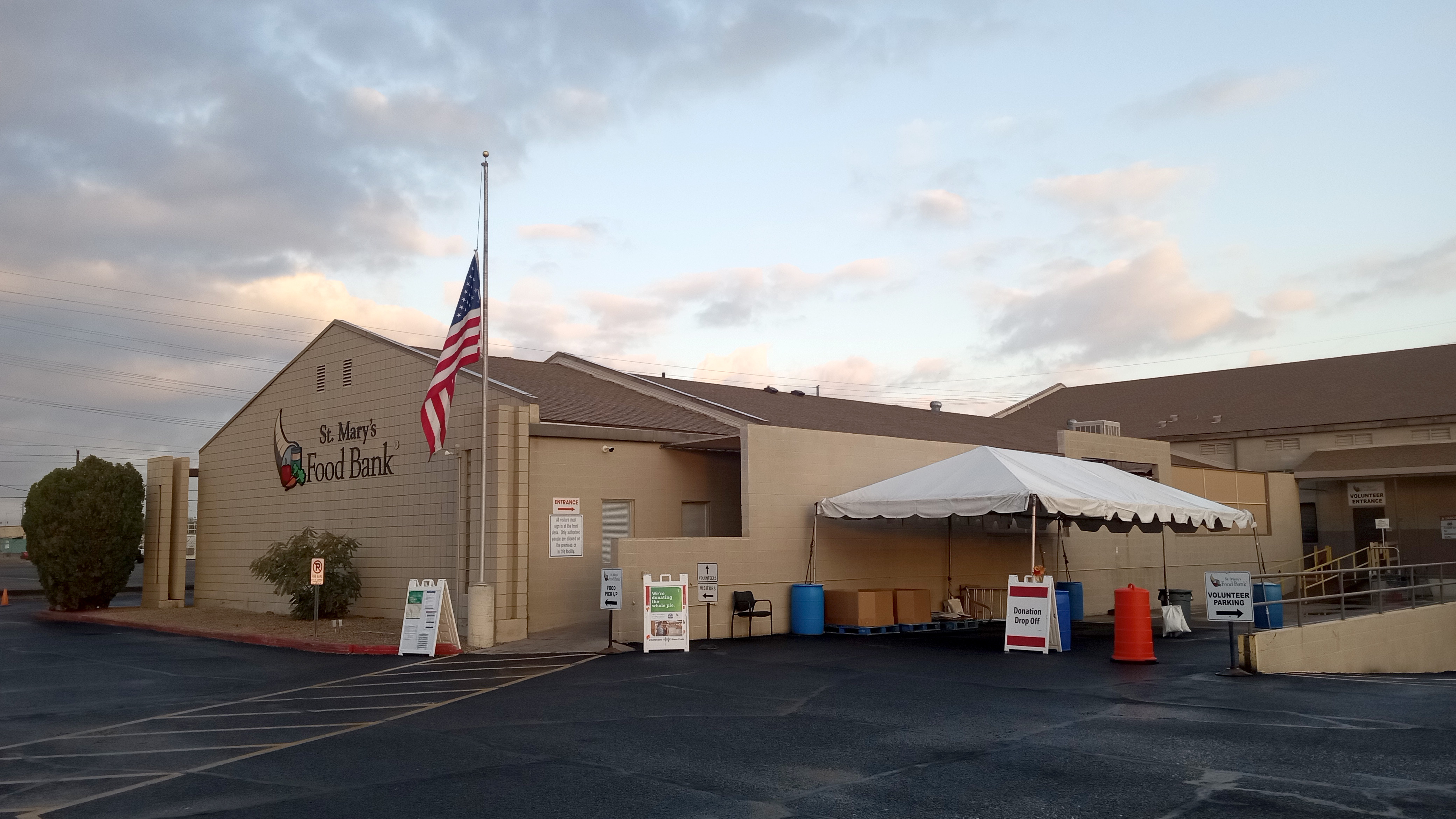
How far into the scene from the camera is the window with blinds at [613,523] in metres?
21.8

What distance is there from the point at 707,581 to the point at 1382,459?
3110cm

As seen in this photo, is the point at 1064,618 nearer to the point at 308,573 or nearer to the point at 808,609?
Result: the point at 808,609

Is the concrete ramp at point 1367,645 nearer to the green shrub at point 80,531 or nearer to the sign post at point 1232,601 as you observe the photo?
the sign post at point 1232,601

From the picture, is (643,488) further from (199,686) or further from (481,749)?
(481,749)

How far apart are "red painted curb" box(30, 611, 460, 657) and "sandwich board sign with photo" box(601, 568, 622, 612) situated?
104 inches

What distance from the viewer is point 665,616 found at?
18094mm

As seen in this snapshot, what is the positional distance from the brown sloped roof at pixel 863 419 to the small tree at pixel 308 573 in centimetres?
950

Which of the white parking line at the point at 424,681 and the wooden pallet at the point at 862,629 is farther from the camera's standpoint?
the wooden pallet at the point at 862,629

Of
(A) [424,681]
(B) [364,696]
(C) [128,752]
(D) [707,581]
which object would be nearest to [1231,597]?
(D) [707,581]

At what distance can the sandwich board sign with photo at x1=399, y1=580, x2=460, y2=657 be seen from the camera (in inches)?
706

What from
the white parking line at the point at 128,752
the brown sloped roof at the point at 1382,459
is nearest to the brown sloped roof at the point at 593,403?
the white parking line at the point at 128,752

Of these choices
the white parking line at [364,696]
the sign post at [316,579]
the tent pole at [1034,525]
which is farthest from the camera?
the sign post at [316,579]

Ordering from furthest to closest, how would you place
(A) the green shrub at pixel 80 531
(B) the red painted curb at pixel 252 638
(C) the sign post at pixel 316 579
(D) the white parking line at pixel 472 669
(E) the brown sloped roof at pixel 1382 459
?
(E) the brown sloped roof at pixel 1382 459, (A) the green shrub at pixel 80 531, (C) the sign post at pixel 316 579, (B) the red painted curb at pixel 252 638, (D) the white parking line at pixel 472 669

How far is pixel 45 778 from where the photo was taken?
9.02 metres
